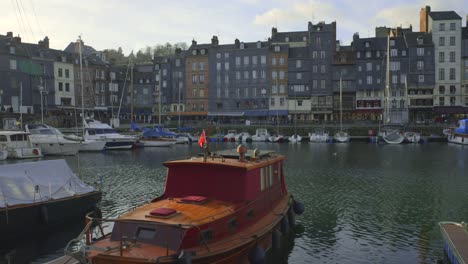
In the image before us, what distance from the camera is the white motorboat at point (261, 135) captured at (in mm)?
85125

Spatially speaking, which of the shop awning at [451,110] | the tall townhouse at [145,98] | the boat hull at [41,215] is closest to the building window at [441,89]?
the shop awning at [451,110]

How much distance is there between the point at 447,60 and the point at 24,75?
282 feet

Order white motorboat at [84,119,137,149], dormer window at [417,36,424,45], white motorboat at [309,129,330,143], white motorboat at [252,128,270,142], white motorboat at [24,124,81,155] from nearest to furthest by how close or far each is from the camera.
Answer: white motorboat at [24,124,81,155]
white motorboat at [84,119,137,149]
white motorboat at [309,129,330,143]
white motorboat at [252,128,270,142]
dormer window at [417,36,424,45]

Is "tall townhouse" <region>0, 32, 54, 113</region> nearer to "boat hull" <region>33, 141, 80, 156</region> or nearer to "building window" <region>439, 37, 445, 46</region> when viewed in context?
"boat hull" <region>33, 141, 80, 156</region>

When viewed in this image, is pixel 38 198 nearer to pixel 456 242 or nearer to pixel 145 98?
pixel 456 242

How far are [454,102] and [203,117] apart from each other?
180 feet

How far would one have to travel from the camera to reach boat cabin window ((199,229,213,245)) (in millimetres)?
11901

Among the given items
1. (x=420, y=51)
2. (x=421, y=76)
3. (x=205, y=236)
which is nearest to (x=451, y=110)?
(x=421, y=76)

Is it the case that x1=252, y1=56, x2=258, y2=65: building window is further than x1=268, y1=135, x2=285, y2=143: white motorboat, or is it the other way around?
x1=252, y1=56, x2=258, y2=65: building window

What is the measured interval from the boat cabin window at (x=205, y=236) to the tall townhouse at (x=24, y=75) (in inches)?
2956

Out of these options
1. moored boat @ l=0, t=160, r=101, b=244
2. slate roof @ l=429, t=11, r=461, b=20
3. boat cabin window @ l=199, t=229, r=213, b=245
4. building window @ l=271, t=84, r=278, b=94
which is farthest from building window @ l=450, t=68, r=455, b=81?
boat cabin window @ l=199, t=229, r=213, b=245

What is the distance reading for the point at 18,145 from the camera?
50.1m

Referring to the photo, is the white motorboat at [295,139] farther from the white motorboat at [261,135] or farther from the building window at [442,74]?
the building window at [442,74]

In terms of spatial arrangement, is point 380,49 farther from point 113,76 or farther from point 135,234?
point 135,234
